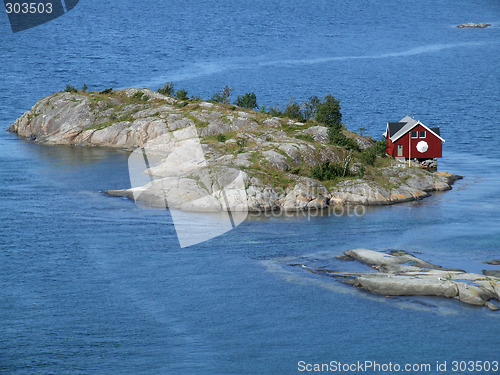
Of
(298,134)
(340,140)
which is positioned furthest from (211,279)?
(298,134)

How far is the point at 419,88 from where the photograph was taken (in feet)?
451

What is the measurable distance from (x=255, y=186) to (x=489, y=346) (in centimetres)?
2965

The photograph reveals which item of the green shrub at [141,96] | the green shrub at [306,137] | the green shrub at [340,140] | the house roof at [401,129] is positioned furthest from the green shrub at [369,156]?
the green shrub at [141,96]

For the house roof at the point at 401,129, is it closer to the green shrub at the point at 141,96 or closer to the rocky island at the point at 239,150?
the rocky island at the point at 239,150

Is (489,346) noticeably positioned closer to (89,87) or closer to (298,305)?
(298,305)

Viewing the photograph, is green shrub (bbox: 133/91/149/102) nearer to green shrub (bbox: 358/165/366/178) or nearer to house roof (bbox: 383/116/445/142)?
house roof (bbox: 383/116/445/142)

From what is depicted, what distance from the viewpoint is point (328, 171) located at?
67375 mm

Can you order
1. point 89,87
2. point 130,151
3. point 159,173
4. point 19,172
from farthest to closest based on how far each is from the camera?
point 89,87, point 130,151, point 19,172, point 159,173

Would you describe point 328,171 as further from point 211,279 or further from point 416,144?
point 211,279

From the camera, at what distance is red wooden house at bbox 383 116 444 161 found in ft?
265

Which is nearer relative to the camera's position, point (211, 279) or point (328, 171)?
point (211, 279)

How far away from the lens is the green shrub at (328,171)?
220 feet

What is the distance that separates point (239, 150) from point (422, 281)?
30.9 m

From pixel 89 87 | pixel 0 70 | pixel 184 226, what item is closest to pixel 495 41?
pixel 89 87
